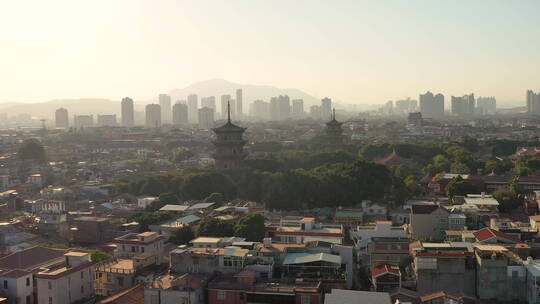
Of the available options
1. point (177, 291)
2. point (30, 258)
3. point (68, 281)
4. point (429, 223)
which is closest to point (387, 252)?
point (429, 223)

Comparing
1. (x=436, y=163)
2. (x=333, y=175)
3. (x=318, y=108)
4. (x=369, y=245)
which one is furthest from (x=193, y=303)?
(x=318, y=108)

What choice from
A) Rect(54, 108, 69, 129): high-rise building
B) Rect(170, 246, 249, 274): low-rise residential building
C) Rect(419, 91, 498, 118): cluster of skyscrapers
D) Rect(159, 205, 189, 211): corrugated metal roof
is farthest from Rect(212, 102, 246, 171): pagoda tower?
Rect(419, 91, 498, 118): cluster of skyscrapers

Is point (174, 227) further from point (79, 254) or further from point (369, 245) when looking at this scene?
point (369, 245)

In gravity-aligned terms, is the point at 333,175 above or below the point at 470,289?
above

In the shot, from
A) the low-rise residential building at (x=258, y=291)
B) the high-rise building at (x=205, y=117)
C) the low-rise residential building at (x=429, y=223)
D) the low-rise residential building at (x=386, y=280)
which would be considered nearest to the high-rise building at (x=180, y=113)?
the high-rise building at (x=205, y=117)

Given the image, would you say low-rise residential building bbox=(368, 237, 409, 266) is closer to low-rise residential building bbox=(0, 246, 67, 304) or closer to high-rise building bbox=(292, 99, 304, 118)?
low-rise residential building bbox=(0, 246, 67, 304)
